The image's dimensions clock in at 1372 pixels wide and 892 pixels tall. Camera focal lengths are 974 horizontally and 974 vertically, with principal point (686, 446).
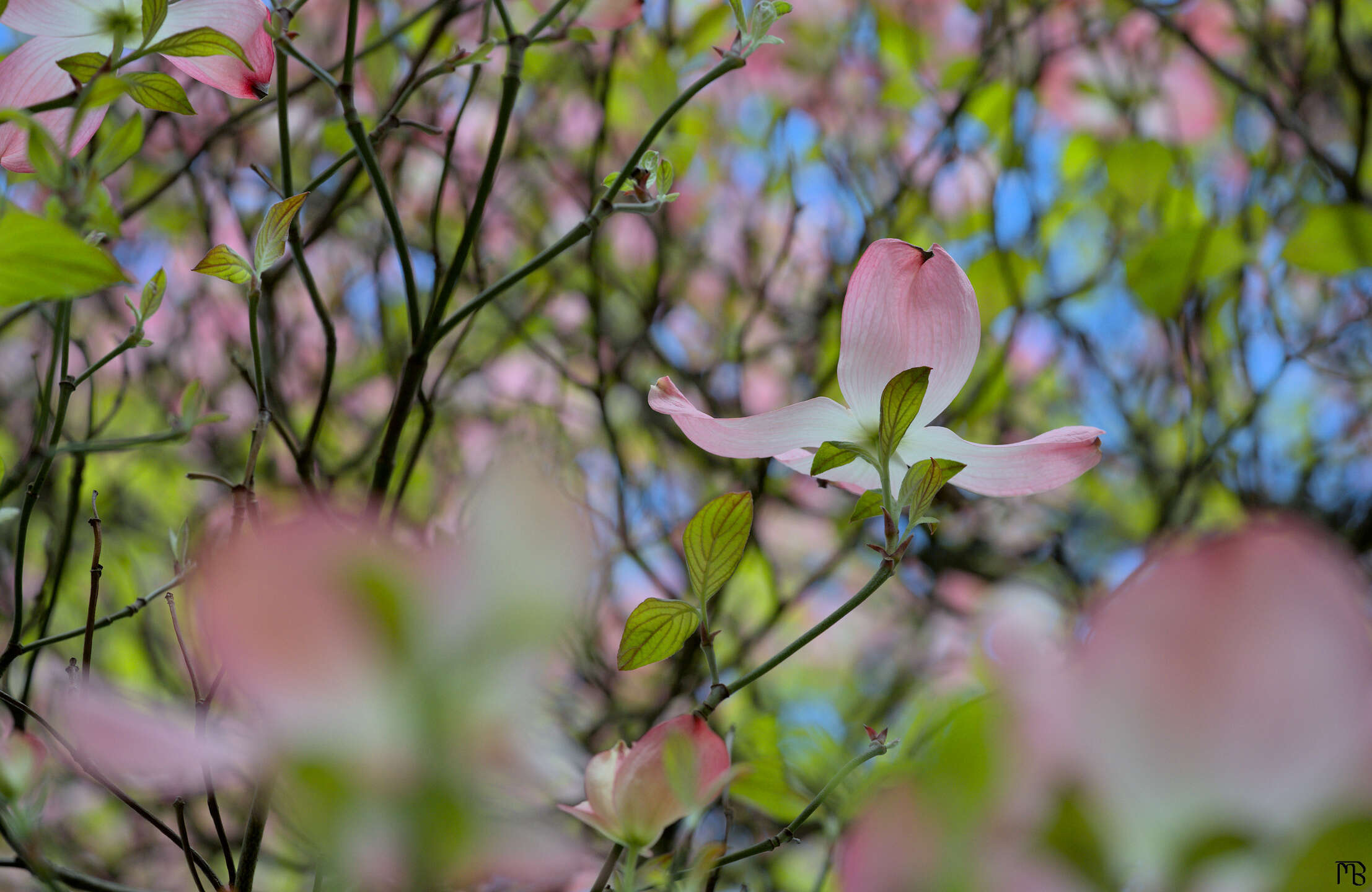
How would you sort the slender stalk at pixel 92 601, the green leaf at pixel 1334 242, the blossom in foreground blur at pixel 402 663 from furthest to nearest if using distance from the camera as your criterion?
the green leaf at pixel 1334 242, the slender stalk at pixel 92 601, the blossom in foreground blur at pixel 402 663

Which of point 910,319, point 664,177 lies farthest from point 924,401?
point 664,177

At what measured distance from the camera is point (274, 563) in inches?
4.5

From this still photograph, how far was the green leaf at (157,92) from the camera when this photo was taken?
29cm

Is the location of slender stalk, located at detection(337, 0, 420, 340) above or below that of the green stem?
above

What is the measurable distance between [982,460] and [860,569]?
3.58ft

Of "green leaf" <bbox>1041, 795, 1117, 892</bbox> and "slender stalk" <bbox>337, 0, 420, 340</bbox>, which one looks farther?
"slender stalk" <bbox>337, 0, 420, 340</bbox>

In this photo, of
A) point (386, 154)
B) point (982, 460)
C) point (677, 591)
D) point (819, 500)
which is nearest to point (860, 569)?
point (819, 500)

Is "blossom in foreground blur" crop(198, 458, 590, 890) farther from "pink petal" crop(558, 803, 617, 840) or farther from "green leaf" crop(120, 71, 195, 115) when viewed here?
"green leaf" crop(120, 71, 195, 115)

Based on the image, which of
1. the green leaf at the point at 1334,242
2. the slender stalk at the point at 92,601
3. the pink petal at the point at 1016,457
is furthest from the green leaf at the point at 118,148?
the green leaf at the point at 1334,242

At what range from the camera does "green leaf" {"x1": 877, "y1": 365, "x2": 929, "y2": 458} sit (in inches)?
10.2

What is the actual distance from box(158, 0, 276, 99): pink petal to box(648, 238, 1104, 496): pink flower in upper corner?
0.18 meters

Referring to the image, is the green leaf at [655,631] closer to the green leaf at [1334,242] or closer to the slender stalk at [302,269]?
the slender stalk at [302,269]

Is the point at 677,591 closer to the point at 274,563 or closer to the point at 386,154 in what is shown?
the point at 386,154

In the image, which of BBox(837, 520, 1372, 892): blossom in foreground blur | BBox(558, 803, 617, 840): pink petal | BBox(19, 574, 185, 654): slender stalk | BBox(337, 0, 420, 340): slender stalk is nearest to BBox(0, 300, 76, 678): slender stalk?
BBox(19, 574, 185, 654): slender stalk
